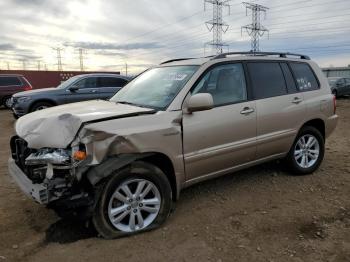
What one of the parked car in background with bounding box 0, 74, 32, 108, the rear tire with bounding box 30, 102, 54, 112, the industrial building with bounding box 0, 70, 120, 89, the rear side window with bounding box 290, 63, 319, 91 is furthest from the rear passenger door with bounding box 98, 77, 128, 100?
the industrial building with bounding box 0, 70, 120, 89

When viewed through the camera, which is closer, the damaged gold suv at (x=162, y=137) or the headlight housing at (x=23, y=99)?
the damaged gold suv at (x=162, y=137)

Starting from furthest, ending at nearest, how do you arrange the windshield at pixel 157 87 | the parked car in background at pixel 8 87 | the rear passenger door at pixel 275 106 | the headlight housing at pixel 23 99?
the parked car in background at pixel 8 87, the headlight housing at pixel 23 99, the rear passenger door at pixel 275 106, the windshield at pixel 157 87

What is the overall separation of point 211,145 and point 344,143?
501 centimetres

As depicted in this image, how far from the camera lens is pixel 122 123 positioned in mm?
3576

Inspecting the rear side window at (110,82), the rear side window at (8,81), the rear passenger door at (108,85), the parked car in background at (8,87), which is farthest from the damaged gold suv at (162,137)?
the rear side window at (8,81)

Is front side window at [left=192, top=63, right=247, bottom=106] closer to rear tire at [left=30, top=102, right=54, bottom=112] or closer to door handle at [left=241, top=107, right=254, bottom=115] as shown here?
door handle at [left=241, top=107, right=254, bottom=115]

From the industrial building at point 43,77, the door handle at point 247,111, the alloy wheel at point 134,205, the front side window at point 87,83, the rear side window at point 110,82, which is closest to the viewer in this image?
the alloy wheel at point 134,205

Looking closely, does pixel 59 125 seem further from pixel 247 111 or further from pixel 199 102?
pixel 247 111

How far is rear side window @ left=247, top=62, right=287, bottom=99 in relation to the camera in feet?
15.8

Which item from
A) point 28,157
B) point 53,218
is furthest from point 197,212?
point 28,157

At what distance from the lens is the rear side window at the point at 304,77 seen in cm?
545

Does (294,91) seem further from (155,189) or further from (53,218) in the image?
(53,218)

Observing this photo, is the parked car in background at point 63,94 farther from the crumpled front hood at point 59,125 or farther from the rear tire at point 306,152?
the crumpled front hood at point 59,125

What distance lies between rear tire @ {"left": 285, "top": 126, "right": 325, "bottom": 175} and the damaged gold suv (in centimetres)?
2
